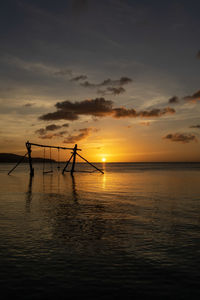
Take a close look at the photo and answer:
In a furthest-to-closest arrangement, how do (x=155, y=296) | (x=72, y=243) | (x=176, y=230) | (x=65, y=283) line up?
(x=176, y=230) → (x=72, y=243) → (x=65, y=283) → (x=155, y=296)

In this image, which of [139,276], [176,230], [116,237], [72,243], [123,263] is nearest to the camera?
[139,276]

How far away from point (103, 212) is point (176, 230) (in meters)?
5.79

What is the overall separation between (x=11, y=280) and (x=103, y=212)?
1038 centimetres

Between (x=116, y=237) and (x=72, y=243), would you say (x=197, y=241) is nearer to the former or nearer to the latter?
(x=116, y=237)

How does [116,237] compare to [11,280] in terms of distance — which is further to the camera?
[116,237]

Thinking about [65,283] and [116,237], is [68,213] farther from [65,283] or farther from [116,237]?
[65,283]

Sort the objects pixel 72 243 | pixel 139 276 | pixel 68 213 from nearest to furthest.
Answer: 1. pixel 139 276
2. pixel 72 243
3. pixel 68 213

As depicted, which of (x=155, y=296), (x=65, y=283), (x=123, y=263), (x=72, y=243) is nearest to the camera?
(x=155, y=296)

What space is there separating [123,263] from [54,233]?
178 inches

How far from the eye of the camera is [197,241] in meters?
11.0

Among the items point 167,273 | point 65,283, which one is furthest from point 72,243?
point 167,273

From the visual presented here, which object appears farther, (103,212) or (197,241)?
(103,212)

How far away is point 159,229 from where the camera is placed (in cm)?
1299

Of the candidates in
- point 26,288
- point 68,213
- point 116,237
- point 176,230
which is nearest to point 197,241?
point 176,230
